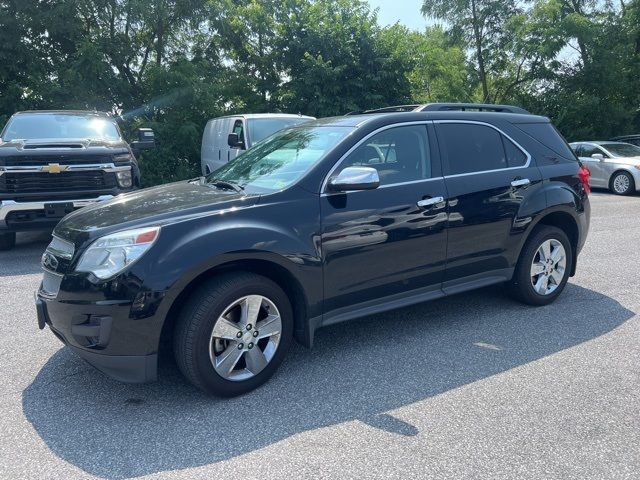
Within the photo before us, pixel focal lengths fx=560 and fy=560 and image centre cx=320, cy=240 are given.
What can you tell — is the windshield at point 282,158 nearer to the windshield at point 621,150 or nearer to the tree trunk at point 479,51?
the windshield at point 621,150

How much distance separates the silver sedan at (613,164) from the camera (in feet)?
47.0

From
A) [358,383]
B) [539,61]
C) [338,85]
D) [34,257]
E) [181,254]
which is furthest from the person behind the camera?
[539,61]

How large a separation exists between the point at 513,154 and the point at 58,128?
6737mm

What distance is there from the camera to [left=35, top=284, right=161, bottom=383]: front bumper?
3186mm

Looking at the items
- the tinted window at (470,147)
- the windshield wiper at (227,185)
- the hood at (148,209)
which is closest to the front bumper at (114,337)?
the hood at (148,209)

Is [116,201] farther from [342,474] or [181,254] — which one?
[342,474]

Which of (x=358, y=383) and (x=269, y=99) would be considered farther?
(x=269, y=99)

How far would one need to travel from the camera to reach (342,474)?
2.72m

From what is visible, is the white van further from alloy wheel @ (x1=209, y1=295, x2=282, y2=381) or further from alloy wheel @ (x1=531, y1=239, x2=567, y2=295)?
alloy wheel @ (x1=209, y1=295, x2=282, y2=381)

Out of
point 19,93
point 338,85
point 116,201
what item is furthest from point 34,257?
point 338,85

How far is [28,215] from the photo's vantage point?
285 inches

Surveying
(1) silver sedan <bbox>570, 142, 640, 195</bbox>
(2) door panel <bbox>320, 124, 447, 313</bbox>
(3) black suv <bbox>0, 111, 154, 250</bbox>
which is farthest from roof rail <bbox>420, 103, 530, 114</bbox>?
(1) silver sedan <bbox>570, 142, 640, 195</bbox>

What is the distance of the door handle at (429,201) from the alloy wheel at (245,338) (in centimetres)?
142

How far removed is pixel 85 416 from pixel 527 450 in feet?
8.18
